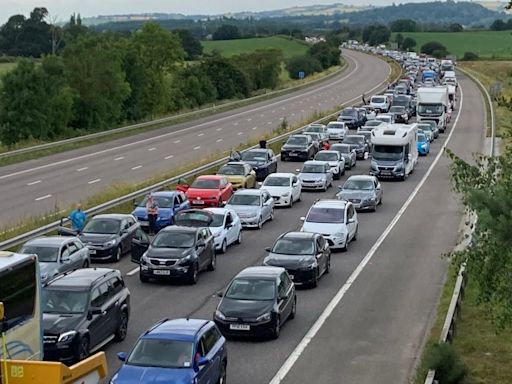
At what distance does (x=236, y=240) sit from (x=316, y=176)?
13281 mm

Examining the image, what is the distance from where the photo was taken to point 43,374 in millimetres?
12797

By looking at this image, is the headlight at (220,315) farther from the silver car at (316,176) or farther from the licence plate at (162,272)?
the silver car at (316,176)

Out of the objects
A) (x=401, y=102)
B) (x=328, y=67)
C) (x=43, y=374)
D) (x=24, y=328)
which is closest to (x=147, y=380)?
(x=24, y=328)

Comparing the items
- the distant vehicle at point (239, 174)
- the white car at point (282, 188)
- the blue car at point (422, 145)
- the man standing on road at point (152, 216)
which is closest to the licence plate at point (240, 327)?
the man standing on road at point (152, 216)

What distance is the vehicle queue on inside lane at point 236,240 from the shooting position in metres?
20.7

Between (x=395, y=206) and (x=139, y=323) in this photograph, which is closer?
(x=139, y=323)

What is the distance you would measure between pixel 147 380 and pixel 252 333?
5.31m

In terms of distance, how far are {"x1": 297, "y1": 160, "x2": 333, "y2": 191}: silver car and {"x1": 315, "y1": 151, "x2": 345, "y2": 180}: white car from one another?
7.41 feet

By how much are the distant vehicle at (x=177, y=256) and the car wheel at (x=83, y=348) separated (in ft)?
→ 23.8

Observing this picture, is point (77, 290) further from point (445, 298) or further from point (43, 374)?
point (445, 298)

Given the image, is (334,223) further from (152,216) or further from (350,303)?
(350,303)

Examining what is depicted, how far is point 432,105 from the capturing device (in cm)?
7475

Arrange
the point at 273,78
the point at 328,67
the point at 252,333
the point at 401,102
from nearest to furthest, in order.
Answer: the point at 252,333, the point at 401,102, the point at 273,78, the point at 328,67

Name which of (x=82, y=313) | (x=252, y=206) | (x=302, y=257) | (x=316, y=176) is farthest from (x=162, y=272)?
(x=316, y=176)
